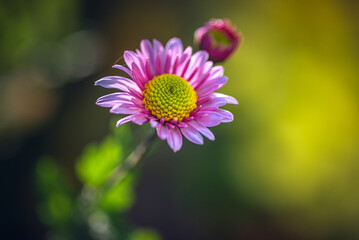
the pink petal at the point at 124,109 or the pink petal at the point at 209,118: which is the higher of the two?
the pink petal at the point at 209,118

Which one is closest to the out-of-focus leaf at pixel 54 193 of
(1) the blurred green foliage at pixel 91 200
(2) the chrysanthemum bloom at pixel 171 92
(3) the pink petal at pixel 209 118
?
(1) the blurred green foliage at pixel 91 200

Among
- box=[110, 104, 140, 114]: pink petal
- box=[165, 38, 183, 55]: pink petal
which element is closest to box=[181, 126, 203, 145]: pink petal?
box=[110, 104, 140, 114]: pink petal

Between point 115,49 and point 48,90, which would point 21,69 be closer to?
point 48,90

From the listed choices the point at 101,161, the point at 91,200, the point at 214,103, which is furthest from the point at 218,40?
the point at 91,200

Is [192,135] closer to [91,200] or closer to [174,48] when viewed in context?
[174,48]

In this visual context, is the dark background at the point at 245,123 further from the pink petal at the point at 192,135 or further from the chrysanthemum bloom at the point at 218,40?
the pink petal at the point at 192,135
